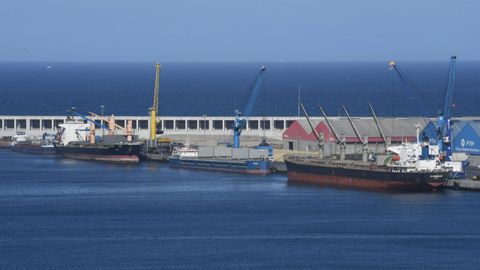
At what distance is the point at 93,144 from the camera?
8125 centimetres

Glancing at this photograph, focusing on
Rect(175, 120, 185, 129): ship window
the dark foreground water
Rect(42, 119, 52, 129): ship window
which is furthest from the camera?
Rect(42, 119, 52, 129): ship window

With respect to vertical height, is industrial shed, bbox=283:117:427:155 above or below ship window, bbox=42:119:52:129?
below

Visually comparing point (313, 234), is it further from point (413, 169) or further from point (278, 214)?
point (413, 169)

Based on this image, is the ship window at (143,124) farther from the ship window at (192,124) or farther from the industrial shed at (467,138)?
the industrial shed at (467,138)

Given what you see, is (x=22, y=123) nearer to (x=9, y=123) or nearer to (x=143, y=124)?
(x=9, y=123)

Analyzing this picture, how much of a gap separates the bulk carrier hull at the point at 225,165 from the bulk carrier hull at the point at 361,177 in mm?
2692

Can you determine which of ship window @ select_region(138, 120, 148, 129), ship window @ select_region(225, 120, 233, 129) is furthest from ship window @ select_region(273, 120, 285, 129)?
ship window @ select_region(138, 120, 148, 129)

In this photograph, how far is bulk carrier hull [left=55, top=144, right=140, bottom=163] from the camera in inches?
3041

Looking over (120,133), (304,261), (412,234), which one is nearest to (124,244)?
(304,261)

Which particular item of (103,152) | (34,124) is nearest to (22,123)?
(34,124)

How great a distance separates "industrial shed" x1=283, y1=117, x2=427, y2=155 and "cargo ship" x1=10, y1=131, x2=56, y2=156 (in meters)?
17.6

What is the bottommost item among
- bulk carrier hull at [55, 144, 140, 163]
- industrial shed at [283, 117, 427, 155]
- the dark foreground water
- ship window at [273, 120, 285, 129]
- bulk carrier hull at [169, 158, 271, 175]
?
the dark foreground water

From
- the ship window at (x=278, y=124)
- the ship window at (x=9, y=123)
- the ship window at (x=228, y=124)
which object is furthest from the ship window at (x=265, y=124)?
the ship window at (x=9, y=123)

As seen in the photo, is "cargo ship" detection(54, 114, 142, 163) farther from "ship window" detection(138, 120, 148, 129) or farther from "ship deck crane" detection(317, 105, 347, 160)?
"ship deck crane" detection(317, 105, 347, 160)
